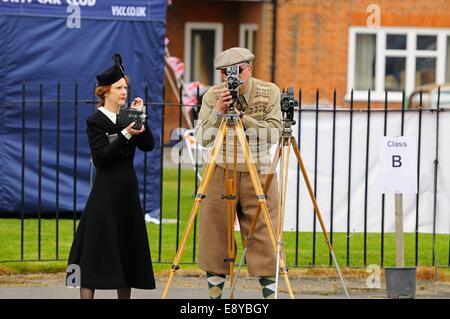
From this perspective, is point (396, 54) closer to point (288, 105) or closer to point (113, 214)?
point (288, 105)

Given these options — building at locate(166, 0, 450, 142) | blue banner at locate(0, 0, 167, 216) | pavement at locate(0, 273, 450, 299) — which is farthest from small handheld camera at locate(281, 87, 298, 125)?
building at locate(166, 0, 450, 142)

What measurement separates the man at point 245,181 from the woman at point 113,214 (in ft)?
1.79

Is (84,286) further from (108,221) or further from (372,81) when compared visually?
(372,81)

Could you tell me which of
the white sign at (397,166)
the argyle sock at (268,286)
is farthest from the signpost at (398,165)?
the argyle sock at (268,286)

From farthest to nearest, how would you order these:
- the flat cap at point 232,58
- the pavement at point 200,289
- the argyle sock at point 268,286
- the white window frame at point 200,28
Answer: the white window frame at point 200,28 < the pavement at point 200,289 < the argyle sock at point 268,286 < the flat cap at point 232,58

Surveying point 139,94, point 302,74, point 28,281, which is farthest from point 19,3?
point 302,74

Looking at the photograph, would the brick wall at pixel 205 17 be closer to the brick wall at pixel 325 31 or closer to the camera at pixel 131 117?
the brick wall at pixel 325 31

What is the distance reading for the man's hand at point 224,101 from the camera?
27.6ft

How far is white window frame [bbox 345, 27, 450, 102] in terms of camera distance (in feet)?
96.7

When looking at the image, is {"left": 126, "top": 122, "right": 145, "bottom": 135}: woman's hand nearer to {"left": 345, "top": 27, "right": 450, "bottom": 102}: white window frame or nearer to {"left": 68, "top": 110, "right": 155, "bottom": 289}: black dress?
{"left": 68, "top": 110, "right": 155, "bottom": 289}: black dress

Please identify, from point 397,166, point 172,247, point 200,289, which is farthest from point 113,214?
point 172,247

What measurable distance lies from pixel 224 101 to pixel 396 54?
22.2 metres

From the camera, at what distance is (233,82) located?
27.4 ft

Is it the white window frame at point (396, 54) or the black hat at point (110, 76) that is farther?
the white window frame at point (396, 54)
